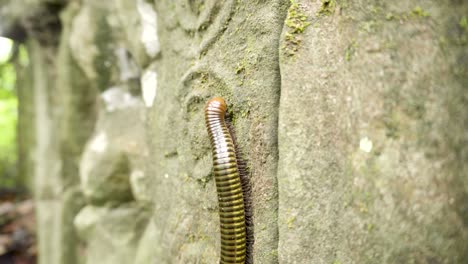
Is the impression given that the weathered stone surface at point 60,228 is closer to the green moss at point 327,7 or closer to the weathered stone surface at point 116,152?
the weathered stone surface at point 116,152

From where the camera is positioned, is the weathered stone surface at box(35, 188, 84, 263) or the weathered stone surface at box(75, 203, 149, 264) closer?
the weathered stone surface at box(75, 203, 149, 264)

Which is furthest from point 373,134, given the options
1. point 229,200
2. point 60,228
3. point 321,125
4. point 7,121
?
point 7,121

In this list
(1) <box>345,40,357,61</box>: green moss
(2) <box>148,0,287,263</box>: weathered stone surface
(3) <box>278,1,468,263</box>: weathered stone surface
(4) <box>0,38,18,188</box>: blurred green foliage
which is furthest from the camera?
(4) <box>0,38,18,188</box>: blurred green foliage

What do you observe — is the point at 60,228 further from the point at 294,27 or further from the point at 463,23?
the point at 463,23

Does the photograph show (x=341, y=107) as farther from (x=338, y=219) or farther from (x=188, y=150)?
(x=188, y=150)

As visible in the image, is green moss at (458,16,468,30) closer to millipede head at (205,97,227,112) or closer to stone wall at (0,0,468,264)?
stone wall at (0,0,468,264)

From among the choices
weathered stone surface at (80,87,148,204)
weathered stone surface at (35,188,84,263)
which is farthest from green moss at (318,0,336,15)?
weathered stone surface at (35,188,84,263)

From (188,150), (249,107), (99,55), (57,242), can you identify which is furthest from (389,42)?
(57,242)

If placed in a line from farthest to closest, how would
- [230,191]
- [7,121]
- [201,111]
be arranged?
[7,121] < [201,111] < [230,191]
